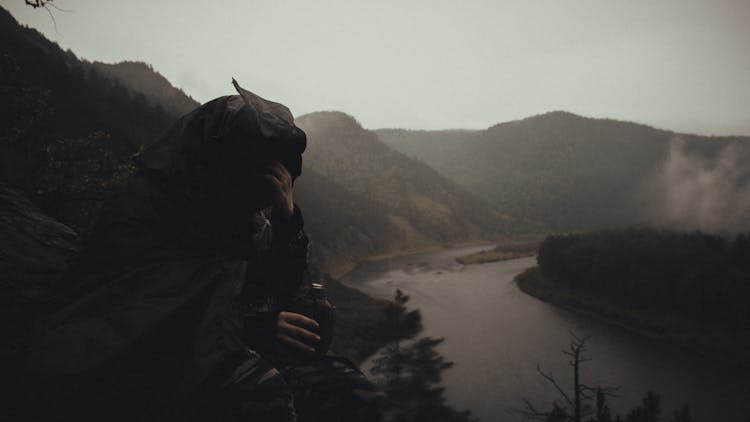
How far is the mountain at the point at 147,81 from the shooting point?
366 feet

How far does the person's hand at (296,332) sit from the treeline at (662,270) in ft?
202

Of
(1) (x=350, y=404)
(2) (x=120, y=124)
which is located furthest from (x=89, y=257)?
(2) (x=120, y=124)

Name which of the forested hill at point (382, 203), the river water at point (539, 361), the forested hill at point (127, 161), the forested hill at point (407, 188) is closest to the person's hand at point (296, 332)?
the forested hill at point (127, 161)

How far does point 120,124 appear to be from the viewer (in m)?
52.3

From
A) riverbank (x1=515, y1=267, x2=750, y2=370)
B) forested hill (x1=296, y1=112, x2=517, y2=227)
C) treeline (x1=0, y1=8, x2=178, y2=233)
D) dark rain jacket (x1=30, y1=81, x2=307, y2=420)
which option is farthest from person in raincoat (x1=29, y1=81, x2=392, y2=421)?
forested hill (x1=296, y1=112, x2=517, y2=227)

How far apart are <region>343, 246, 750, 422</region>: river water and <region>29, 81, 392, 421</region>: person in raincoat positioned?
86.7 ft

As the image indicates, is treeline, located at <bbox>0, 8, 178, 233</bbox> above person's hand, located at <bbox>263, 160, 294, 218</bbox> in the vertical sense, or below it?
above

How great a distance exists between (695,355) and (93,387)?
51.5m

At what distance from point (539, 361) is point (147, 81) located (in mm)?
145909

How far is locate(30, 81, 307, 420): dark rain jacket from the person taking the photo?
1086 mm

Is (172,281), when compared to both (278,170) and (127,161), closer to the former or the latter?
(278,170)

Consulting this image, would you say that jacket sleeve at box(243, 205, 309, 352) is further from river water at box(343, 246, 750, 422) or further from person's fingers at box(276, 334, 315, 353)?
river water at box(343, 246, 750, 422)

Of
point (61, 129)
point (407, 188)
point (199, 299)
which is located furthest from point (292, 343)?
point (407, 188)

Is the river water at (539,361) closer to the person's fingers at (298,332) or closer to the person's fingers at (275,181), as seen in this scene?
the person's fingers at (298,332)
